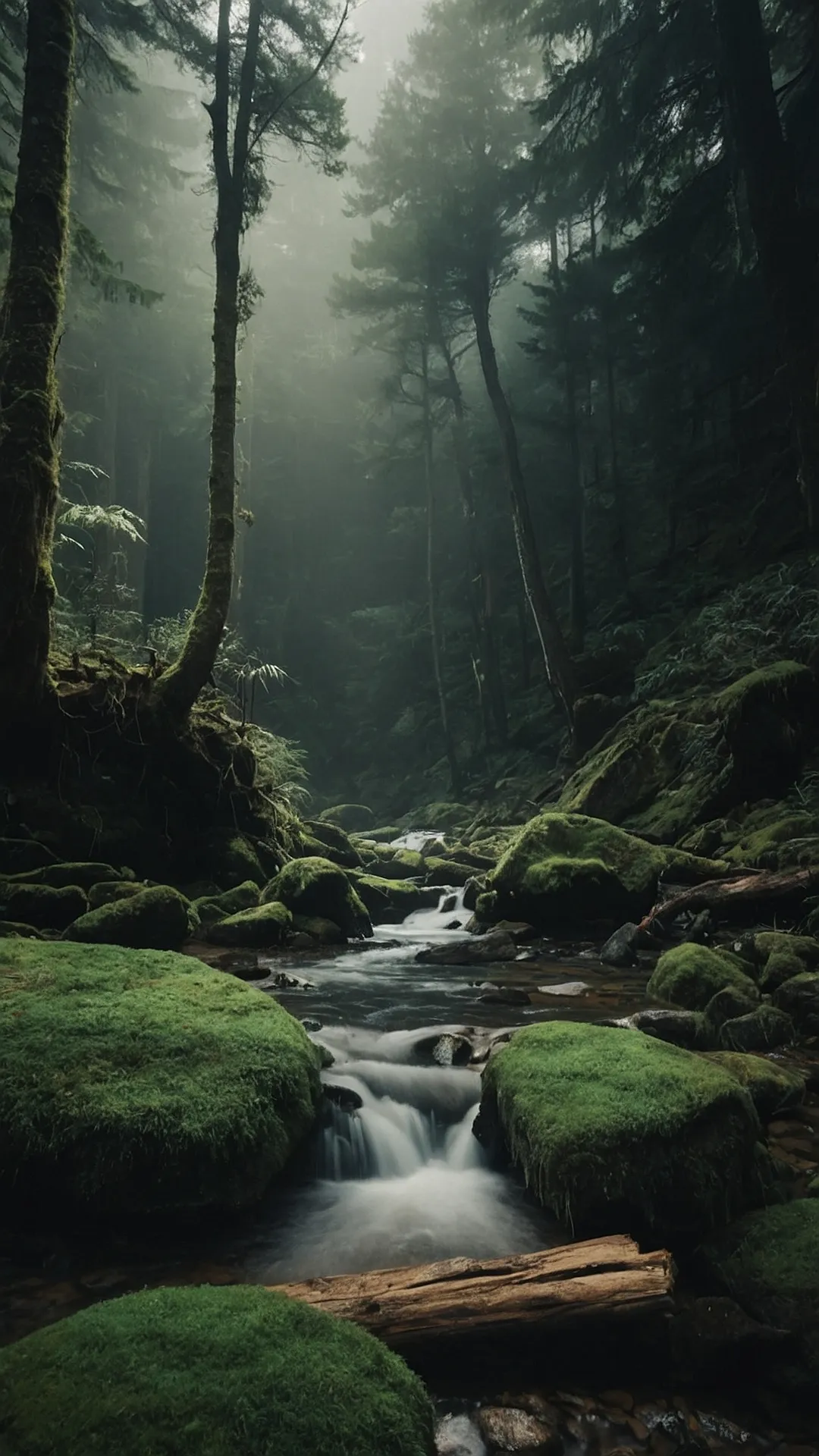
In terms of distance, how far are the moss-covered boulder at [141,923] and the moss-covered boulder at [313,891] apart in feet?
7.48

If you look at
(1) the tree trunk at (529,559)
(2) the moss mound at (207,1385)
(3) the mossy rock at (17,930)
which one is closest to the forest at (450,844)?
(2) the moss mound at (207,1385)

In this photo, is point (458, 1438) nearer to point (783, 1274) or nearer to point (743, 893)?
point (783, 1274)

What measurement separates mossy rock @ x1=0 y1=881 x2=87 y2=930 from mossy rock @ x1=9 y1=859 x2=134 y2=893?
0.29 m

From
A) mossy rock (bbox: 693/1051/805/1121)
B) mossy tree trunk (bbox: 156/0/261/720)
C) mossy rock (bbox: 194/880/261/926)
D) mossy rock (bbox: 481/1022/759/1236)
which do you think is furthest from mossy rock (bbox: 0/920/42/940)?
mossy rock (bbox: 693/1051/805/1121)

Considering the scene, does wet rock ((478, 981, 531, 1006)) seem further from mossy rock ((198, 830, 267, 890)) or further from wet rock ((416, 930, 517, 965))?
mossy rock ((198, 830, 267, 890))

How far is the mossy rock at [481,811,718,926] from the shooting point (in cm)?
915

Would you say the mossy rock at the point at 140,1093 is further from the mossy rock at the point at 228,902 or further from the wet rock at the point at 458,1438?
the mossy rock at the point at 228,902

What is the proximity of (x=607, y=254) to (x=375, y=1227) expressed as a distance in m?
23.7

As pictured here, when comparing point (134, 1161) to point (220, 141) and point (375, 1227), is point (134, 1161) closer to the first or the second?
point (375, 1227)

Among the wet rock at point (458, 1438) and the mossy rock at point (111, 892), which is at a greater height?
the mossy rock at point (111, 892)

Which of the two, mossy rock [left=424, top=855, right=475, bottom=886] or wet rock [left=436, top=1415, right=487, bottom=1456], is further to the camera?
mossy rock [left=424, top=855, right=475, bottom=886]

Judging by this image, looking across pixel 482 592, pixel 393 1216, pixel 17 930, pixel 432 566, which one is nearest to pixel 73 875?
pixel 17 930

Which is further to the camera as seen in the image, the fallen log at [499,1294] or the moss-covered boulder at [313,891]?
the moss-covered boulder at [313,891]

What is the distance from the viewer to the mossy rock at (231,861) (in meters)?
10.0
